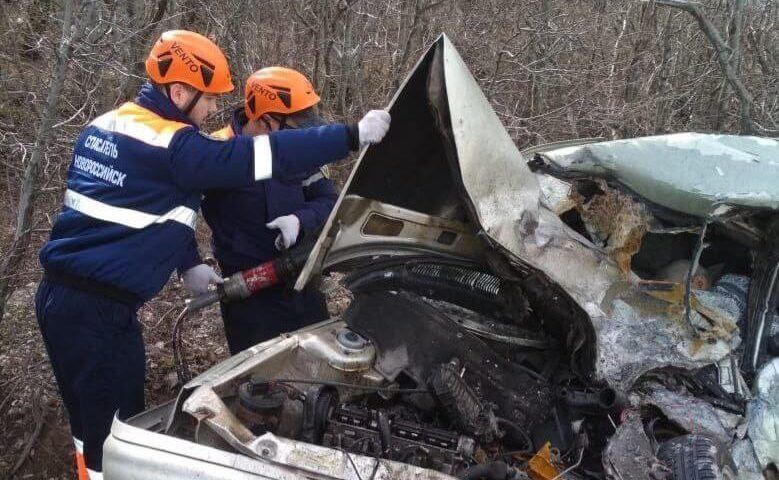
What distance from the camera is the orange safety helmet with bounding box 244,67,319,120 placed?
3301mm

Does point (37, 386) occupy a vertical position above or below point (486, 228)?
below

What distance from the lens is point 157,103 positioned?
2670mm

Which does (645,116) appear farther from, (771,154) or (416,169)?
(416,169)

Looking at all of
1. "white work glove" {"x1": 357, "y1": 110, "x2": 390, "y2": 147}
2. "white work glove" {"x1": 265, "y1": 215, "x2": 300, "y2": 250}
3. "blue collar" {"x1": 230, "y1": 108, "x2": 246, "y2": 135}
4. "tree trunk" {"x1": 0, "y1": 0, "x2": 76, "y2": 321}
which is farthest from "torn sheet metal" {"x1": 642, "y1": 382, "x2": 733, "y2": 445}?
"tree trunk" {"x1": 0, "y1": 0, "x2": 76, "y2": 321}

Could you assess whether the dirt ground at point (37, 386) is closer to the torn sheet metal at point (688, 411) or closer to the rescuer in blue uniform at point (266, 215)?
the rescuer in blue uniform at point (266, 215)

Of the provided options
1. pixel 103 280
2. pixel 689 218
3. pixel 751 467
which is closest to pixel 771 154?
pixel 689 218

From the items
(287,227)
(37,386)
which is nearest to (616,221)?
(287,227)

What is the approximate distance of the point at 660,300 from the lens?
2.57m

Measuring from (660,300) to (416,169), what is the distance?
1123mm

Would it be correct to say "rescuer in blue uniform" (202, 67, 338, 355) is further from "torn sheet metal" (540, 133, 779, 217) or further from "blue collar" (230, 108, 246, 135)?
"torn sheet metal" (540, 133, 779, 217)

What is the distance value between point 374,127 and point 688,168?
1302 millimetres

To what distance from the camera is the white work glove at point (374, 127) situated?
242 cm

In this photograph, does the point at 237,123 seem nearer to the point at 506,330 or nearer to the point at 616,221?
the point at 506,330

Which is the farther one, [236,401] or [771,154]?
[771,154]
